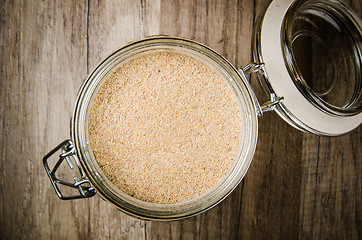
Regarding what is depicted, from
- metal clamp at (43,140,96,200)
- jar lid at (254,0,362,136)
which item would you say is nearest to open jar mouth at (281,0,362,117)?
jar lid at (254,0,362,136)

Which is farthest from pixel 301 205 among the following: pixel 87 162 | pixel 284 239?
pixel 87 162

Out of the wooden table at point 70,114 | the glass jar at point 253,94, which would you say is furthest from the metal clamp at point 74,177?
the wooden table at point 70,114

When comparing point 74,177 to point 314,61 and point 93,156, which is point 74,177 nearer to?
point 93,156

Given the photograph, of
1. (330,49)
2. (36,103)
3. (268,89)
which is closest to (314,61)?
(330,49)

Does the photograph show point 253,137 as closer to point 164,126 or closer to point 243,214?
point 164,126

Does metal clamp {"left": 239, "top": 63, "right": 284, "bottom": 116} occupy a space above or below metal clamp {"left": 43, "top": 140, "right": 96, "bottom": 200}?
above

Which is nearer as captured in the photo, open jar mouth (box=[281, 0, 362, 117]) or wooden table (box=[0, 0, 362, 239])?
open jar mouth (box=[281, 0, 362, 117])

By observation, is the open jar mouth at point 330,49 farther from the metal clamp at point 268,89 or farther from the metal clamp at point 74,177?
the metal clamp at point 74,177

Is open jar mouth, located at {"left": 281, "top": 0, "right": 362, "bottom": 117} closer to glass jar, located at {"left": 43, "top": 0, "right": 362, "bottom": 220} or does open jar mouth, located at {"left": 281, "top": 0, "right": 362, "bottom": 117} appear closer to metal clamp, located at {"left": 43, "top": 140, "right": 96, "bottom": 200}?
glass jar, located at {"left": 43, "top": 0, "right": 362, "bottom": 220}
